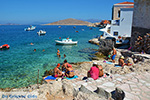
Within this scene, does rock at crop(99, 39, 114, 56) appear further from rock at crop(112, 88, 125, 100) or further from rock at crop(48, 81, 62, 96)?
rock at crop(112, 88, 125, 100)

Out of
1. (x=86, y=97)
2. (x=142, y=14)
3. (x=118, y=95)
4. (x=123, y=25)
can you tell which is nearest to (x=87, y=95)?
(x=86, y=97)

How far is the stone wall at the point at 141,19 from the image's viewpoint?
13504 mm

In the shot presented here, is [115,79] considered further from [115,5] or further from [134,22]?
[115,5]

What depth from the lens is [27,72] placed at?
12.9 meters

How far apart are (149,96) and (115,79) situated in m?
1.63

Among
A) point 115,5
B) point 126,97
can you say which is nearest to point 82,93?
point 126,97

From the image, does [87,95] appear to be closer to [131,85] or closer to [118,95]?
[118,95]

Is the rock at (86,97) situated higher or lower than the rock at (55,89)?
higher

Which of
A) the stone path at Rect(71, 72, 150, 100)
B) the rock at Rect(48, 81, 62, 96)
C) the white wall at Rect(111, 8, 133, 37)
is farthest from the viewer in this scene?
the white wall at Rect(111, 8, 133, 37)

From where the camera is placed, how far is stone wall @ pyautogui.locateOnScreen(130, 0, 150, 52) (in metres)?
13.5

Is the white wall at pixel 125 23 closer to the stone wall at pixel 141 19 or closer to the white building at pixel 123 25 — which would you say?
the white building at pixel 123 25

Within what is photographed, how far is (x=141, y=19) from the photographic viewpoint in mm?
14367

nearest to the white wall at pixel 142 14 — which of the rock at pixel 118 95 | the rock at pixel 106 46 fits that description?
the rock at pixel 106 46

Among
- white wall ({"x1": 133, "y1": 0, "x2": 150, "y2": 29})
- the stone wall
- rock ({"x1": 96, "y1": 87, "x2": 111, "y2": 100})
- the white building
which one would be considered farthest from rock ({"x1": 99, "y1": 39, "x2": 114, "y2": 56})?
rock ({"x1": 96, "y1": 87, "x2": 111, "y2": 100})
